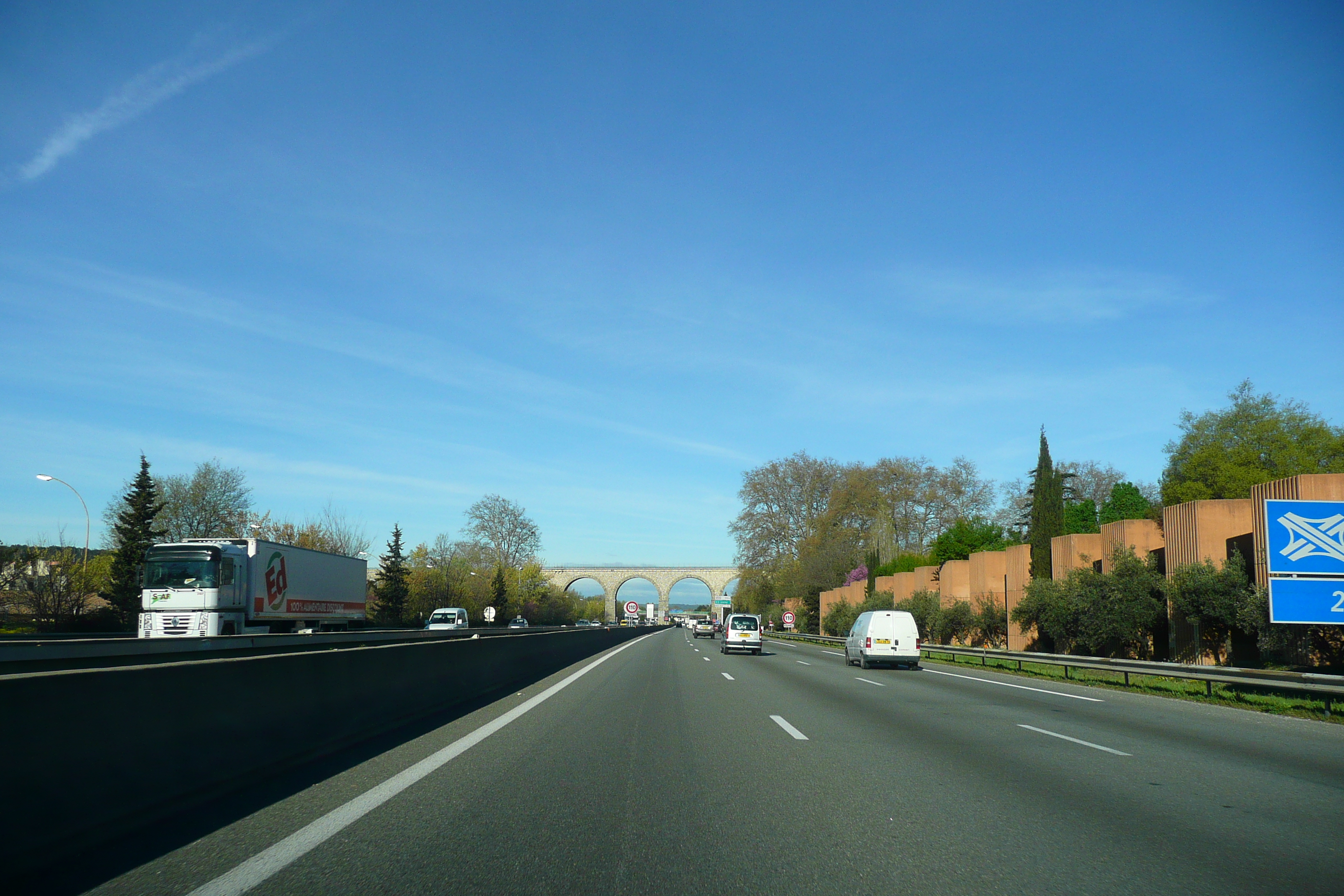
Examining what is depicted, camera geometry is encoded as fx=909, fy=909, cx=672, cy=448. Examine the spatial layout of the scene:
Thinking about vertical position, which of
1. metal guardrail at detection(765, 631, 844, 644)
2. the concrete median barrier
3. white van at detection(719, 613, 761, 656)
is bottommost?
metal guardrail at detection(765, 631, 844, 644)

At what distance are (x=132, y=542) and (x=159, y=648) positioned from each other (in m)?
31.1

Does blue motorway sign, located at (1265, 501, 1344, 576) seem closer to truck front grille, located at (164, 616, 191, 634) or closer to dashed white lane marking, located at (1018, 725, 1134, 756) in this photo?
dashed white lane marking, located at (1018, 725, 1134, 756)

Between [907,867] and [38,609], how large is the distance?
43694mm

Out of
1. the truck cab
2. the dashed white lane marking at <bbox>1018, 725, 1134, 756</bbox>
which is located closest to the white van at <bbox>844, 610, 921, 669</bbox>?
the dashed white lane marking at <bbox>1018, 725, 1134, 756</bbox>

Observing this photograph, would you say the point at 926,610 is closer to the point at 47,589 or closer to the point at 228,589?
the point at 228,589

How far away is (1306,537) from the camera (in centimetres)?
2117

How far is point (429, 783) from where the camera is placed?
736 centimetres

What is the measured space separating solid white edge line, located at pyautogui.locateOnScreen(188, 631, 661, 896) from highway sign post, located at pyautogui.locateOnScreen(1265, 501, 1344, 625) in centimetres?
1943

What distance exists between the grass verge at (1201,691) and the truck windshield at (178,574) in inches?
961

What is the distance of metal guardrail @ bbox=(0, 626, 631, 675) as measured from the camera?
17364 millimetres

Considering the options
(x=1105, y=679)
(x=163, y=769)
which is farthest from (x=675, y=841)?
(x=1105, y=679)

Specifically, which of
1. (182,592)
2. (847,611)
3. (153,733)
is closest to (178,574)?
(182,592)

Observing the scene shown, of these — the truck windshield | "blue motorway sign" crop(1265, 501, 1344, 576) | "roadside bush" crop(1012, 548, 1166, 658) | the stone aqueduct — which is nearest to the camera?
"blue motorway sign" crop(1265, 501, 1344, 576)

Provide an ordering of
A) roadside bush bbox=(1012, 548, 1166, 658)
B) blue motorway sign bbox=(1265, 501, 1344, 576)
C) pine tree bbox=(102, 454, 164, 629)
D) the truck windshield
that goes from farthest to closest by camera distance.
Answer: pine tree bbox=(102, 454, 164, 629), roadside bush bbox=(1012, 548, 1166, 658), the truck windshield, blue motorway sign bbox=(1265, 501, 1344, 576)
